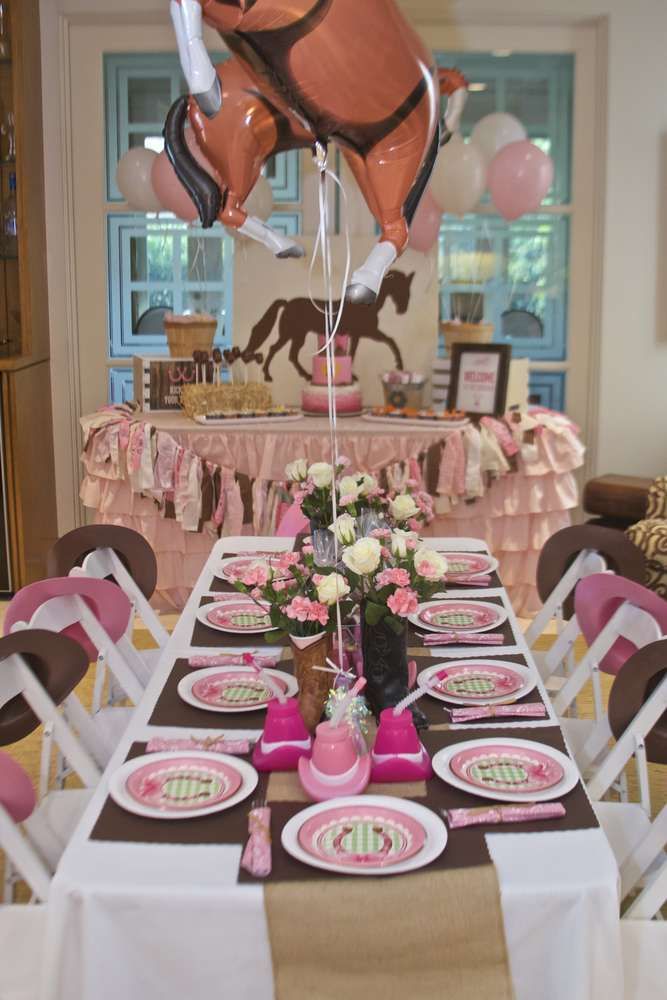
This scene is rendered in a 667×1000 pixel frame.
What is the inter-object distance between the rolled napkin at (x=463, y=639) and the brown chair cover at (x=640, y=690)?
43 centimetres

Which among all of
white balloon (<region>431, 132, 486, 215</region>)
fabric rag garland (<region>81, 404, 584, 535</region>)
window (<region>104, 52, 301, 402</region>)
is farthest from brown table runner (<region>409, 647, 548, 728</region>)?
window (<region>104, 52, 301, 402</region>)

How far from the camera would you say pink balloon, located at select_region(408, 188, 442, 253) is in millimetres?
4191

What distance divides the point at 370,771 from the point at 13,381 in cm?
313

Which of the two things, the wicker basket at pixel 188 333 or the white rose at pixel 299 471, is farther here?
the wicker basket at pixel 188 333

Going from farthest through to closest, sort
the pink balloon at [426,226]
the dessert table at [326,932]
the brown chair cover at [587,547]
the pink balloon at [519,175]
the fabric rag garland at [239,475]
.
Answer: the pink balloon at [426,226], the pink balloon at [519,175], the fabric rag garland at [239,475], the brown chair cover at [587,547], the dessert table at [326,932]

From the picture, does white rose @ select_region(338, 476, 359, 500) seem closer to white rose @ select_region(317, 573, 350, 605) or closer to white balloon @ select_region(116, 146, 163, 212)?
white rose @ select_region(317, 573, 350, 605)

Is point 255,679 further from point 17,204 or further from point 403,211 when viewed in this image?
point 17,204

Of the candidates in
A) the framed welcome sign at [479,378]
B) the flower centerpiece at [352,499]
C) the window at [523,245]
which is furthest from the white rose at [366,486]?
the window at [523,245]

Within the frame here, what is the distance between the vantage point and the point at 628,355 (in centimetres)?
465

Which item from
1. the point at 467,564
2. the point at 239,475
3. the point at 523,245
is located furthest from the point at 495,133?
the point at 467,564

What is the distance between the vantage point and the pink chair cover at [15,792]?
161 centimetres

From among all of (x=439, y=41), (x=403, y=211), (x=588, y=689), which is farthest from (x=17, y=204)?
(x=403, y=211)

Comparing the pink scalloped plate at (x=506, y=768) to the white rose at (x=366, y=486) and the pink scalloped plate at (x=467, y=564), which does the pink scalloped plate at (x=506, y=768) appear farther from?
the pink scalloped plate at (x=467, y=564)

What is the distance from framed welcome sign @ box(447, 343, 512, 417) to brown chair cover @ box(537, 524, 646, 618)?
4.94 feet
